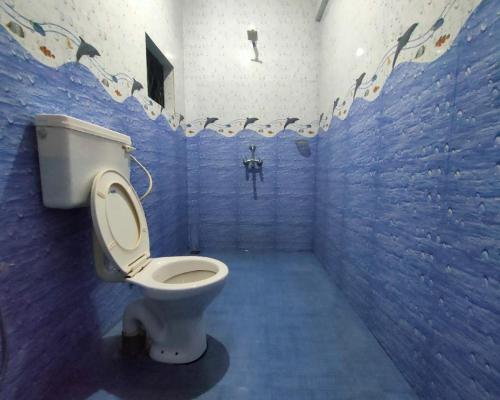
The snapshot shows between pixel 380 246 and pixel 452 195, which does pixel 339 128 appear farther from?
pixel 452 195

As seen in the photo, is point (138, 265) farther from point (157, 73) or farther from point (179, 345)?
point (157, 73)

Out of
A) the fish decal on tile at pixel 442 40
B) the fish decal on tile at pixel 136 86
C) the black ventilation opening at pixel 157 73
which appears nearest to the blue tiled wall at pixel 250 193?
the black ventilation opening at pixel 157 73

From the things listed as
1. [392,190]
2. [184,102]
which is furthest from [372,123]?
[184,102]

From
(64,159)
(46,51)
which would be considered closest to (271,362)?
(64,159)

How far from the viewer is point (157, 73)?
2.20 meters

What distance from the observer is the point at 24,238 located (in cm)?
85

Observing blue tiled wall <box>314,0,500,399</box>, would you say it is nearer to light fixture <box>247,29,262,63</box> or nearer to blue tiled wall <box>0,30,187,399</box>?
light fixture <box>247,29,262,63</box>

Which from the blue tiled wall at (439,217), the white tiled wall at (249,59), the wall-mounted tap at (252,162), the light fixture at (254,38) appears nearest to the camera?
the blue tiled wall at (439,217)

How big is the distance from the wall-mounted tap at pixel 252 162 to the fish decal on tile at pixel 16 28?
1.81 meters

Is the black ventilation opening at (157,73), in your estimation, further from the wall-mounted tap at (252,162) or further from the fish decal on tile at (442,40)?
the fish decal on tile at (442,40)

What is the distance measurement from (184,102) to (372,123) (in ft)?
5.87

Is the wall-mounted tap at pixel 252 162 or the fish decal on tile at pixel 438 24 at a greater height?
the fish decal on tile at pixel 438 24

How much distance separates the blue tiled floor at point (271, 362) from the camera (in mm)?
998

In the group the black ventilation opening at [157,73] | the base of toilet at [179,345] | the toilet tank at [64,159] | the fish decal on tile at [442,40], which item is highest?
the black ventilation opening at [157,73]
